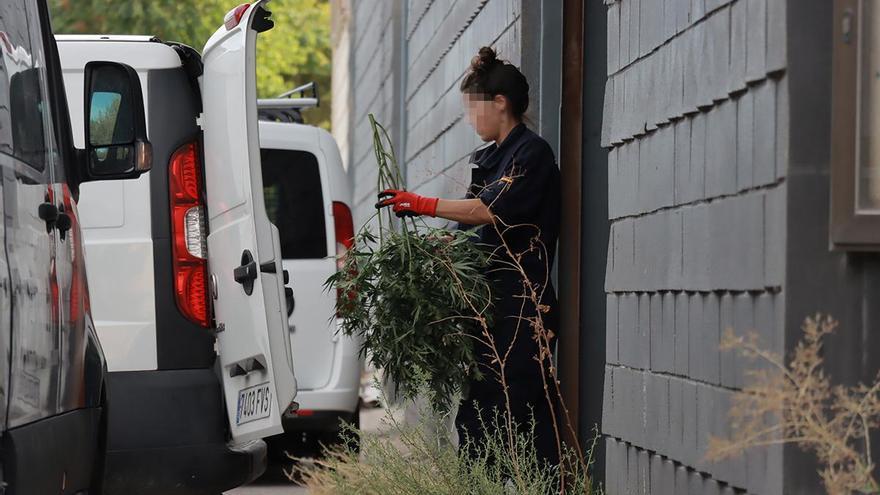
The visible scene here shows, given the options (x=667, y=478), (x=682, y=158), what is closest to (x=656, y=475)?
(x=667, y=478)

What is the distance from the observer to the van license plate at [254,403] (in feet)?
18.1

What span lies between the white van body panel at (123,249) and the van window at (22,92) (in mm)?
1129

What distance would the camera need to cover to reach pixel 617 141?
5148 mm

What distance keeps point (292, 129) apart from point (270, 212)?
48 centimetres

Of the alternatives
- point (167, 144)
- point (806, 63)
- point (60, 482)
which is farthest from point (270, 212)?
point (806, 63)

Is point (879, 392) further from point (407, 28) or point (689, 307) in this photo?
point (407, 28)

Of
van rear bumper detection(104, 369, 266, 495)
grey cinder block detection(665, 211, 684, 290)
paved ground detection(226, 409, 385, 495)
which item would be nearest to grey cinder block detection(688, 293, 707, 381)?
grey cinder block detection(665, 211, 684, 290)

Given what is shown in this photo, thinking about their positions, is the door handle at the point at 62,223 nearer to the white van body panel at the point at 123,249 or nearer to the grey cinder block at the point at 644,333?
the white van body panel at the point at 123,249

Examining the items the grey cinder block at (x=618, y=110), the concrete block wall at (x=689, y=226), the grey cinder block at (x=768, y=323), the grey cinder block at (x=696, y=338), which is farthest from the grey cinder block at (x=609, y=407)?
the grey cinder block at (x=768, y=323)

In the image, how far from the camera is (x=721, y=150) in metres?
4.02

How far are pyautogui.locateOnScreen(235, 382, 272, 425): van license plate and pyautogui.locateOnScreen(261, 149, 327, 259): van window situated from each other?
2.81 m

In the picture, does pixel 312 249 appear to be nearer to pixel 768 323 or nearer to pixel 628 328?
pixel 628 328

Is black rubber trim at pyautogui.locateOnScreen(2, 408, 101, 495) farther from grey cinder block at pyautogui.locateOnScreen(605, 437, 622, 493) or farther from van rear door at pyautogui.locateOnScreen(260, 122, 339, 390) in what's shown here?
Answer: van rear door at pyautogui.locateOnScreen(260, 122, 339, 390)

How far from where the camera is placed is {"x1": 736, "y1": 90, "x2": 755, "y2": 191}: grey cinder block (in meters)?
3.77
